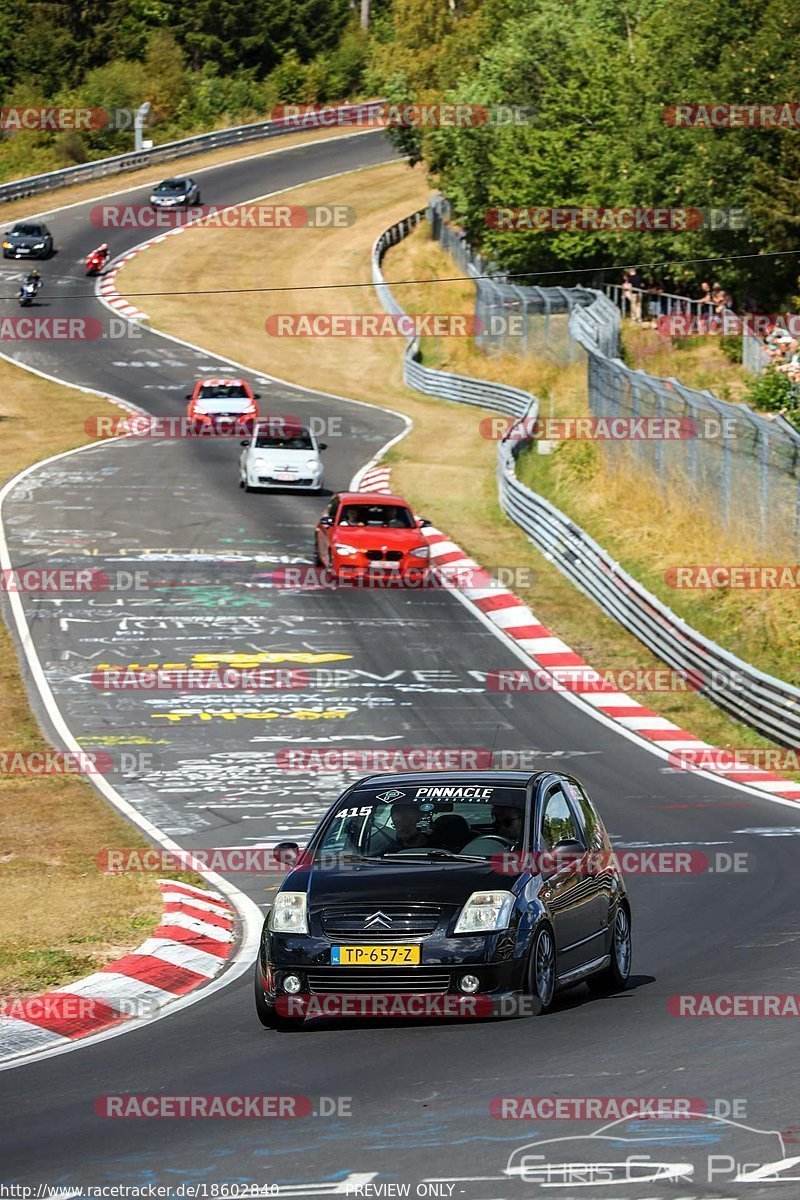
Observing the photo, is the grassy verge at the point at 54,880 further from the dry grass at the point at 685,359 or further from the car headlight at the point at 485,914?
the dry grass at the point at 685,359

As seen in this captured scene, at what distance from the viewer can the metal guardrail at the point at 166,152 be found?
8681 centimetres

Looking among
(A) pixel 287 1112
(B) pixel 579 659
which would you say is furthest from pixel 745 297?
(A) pixel 287 1112

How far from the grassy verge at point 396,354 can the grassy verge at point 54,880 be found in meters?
8.76

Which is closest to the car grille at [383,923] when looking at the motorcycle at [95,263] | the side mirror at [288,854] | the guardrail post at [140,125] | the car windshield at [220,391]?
the side mirror at [288,854]

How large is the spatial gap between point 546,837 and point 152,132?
3692 inches

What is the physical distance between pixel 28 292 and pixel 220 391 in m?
19.6

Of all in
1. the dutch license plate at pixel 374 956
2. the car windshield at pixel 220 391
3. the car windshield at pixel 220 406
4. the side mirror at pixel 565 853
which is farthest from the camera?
the car windshield at pixel 220 391

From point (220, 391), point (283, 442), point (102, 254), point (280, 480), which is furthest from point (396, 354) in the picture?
point (280, 480)

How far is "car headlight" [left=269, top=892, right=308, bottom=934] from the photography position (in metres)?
10.8

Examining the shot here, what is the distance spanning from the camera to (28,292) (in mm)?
65188

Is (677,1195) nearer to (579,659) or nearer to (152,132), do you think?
(579,659)

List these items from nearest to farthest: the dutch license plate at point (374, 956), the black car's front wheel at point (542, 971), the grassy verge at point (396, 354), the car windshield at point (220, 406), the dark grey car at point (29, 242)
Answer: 1. the dutch license plate at point (374, 956)
2. the black car's front wheel at point (542, 971)
3. the grassy verge at point (396, 354)
4. the car windshield at point (220, 406)
5. the dark grey car at point (29, 242)

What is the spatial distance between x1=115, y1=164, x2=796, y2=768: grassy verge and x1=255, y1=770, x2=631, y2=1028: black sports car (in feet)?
45.0

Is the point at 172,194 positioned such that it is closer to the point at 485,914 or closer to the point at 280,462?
the point at 280,462
